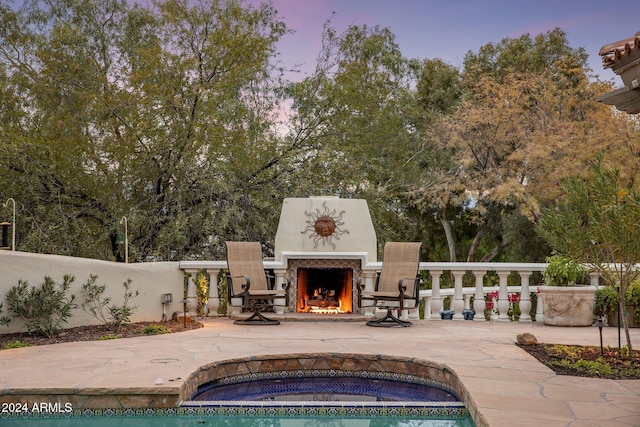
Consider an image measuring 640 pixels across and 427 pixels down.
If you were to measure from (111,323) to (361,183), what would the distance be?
9094 millimetres

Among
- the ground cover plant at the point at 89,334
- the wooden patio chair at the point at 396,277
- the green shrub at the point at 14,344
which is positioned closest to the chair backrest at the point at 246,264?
the ground cover plant at the point at 89,334

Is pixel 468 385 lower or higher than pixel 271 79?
lower

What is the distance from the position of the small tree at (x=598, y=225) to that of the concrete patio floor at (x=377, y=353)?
1.15m

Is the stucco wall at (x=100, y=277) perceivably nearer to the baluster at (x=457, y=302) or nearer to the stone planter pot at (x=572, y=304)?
the baluster at (x=457, y=302)

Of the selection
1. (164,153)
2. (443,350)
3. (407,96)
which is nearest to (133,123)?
(164,153)

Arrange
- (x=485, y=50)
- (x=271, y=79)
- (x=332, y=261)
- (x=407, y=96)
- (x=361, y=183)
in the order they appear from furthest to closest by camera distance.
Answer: (x=485, y=50), (x=407, y=96), (x=271, y=79), (x=361, y=183), (x=332, y=261)

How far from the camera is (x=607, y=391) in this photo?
473cm

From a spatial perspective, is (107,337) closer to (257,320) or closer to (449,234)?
(257,320)

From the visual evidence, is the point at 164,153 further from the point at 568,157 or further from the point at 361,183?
the point at 568,157

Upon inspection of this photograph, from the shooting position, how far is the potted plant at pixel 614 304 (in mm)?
8750

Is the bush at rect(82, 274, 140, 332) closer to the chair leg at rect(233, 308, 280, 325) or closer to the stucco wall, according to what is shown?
the stucco wall

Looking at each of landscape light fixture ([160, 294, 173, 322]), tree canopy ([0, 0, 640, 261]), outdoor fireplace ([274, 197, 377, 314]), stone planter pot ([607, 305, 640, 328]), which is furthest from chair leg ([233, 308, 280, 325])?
stone planter pot ([607, 305, 640, 328])

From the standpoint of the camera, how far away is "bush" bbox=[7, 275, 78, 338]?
7188mm

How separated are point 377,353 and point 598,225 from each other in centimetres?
235
